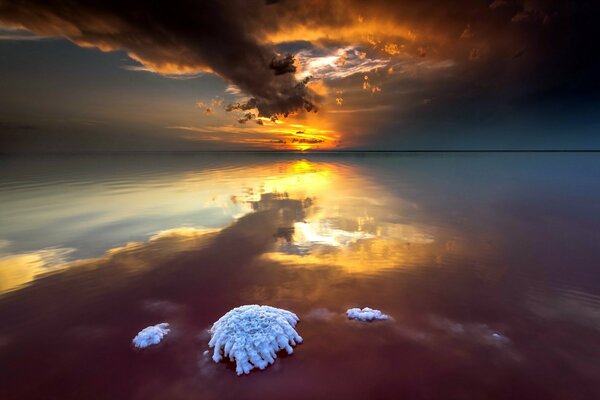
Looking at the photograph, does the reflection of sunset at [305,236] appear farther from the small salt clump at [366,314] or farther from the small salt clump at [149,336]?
the small salt clump at [149,336]

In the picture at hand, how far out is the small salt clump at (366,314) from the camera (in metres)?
8.66

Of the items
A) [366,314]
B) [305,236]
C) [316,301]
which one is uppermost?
[366,314]

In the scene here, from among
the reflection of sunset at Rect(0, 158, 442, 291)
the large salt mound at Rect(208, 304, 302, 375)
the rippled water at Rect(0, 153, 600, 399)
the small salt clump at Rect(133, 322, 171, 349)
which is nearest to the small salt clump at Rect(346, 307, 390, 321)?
the rippled water at Rect(0, 153, 600, 399)

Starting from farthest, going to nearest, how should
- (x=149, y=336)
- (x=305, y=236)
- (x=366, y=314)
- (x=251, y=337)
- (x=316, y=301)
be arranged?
(x=305, y=236) < (x=316, y=301) < (x=366, y=314) < (x=149, y=336) < (x=251, y=337)

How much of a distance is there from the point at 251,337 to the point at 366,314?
11.0 ft

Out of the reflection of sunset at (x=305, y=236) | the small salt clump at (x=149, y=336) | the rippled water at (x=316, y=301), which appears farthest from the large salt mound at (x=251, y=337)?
the reflection of sunset at (x=305, y=236)

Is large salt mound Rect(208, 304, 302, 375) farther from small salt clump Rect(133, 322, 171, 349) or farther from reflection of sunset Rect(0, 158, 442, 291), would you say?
reflection of sunset Rect(0, 158, 442, 291)

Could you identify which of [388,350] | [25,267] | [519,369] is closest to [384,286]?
[388,350]

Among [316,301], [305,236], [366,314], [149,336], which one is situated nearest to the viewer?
[149,336]

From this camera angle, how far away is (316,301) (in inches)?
382

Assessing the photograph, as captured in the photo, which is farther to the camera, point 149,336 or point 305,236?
point 305,236

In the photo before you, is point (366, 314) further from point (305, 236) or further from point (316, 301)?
point (305, 236)

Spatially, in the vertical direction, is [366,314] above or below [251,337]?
Result: below

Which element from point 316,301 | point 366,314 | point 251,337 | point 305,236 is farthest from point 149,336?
point 305,236
